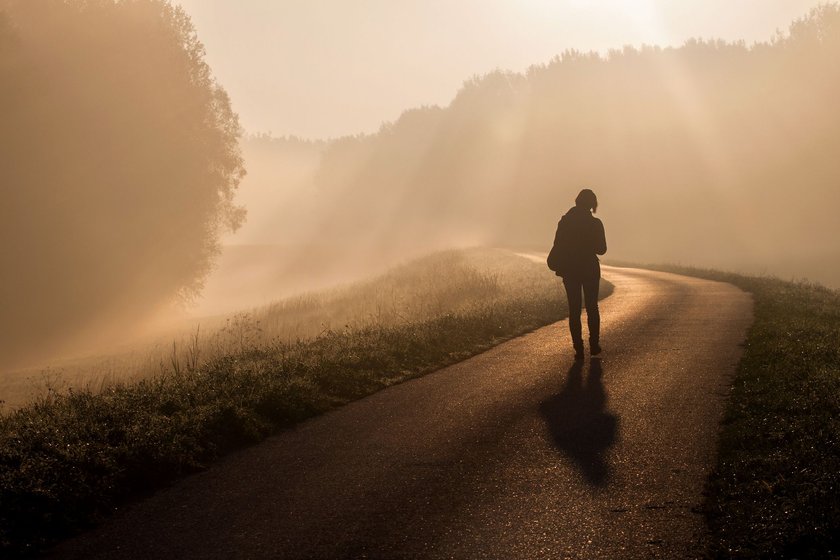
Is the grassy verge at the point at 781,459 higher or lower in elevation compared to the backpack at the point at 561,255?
lower

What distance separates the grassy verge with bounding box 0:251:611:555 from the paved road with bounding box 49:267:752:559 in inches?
12.5

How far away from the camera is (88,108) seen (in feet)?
71.3

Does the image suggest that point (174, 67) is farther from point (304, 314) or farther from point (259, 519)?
point (259, 519)

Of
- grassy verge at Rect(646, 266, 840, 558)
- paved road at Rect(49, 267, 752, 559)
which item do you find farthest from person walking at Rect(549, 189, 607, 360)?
grassy verge at Rect(646, 266, 840, 558)

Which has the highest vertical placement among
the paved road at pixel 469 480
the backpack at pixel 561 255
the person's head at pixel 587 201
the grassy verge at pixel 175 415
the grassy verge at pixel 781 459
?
the person's head at pixel 587 201

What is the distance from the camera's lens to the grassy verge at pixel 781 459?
3980mm

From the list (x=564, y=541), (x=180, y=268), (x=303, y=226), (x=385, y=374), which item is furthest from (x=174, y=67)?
(x=303, y=226)

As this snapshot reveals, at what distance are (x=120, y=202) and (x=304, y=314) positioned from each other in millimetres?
7378

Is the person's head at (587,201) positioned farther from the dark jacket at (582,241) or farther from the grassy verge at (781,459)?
the grassy verge at (781,459)

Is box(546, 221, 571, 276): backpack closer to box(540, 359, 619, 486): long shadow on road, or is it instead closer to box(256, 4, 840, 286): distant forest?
box(540, 359, 619, 486): long shadow on road

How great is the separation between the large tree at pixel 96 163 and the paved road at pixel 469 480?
55.3ft

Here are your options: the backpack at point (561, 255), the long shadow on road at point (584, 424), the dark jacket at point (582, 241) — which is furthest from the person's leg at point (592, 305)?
the long shadow on road at point (584, 424)

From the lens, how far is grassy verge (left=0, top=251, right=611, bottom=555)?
487cm

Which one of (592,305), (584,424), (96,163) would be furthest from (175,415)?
(96,163)
